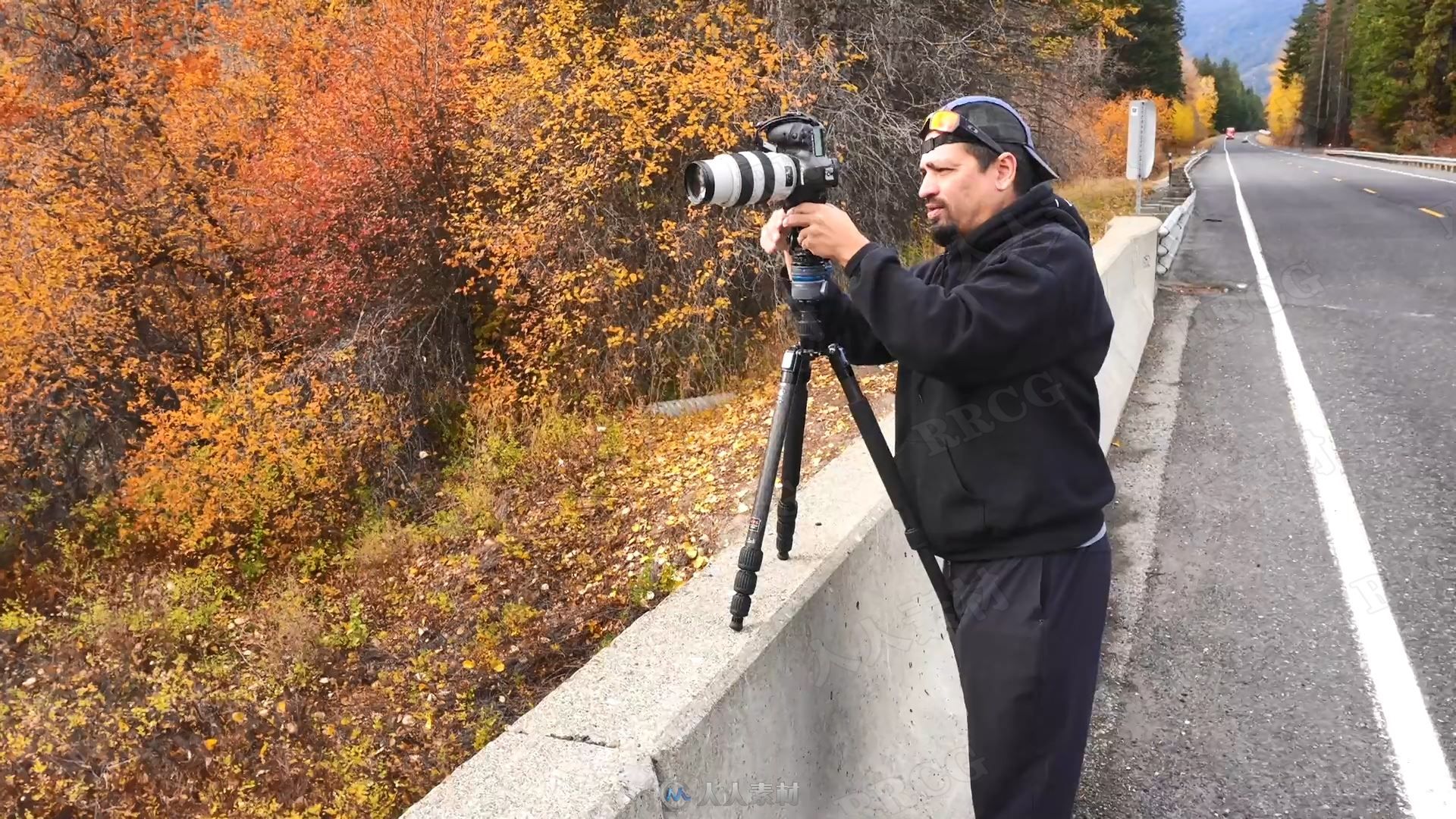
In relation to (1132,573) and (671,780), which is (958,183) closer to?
(671,780)

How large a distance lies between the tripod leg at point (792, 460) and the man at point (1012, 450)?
42 centimetres

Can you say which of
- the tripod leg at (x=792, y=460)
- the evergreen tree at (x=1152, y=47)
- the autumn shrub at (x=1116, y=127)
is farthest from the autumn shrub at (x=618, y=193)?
the evergreen tree at (x=1152, y=47)

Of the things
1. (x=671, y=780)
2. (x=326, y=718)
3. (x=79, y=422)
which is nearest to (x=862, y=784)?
(x=671, y=780)

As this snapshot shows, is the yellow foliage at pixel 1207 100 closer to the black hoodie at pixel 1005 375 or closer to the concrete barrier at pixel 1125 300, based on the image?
the concrete barrier at pixel 1125 300

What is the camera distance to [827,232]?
2.03 m

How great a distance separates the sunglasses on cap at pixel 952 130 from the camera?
1906 millimetres

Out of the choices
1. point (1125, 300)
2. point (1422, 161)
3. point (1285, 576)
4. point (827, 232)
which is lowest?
point (1285, 576)

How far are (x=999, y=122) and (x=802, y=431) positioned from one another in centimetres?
93

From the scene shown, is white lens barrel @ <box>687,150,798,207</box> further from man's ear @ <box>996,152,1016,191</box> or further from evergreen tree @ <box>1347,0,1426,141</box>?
evergreen tree @ <box>1347,0,1426,141</box>

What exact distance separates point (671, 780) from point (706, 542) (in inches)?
138

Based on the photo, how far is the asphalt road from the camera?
9.45 feet

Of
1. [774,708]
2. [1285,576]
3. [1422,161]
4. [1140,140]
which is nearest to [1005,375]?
[774,708]

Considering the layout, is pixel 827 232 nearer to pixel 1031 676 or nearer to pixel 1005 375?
pixel 1005 375

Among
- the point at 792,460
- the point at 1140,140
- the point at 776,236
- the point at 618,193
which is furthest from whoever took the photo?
the point at 1140,140
